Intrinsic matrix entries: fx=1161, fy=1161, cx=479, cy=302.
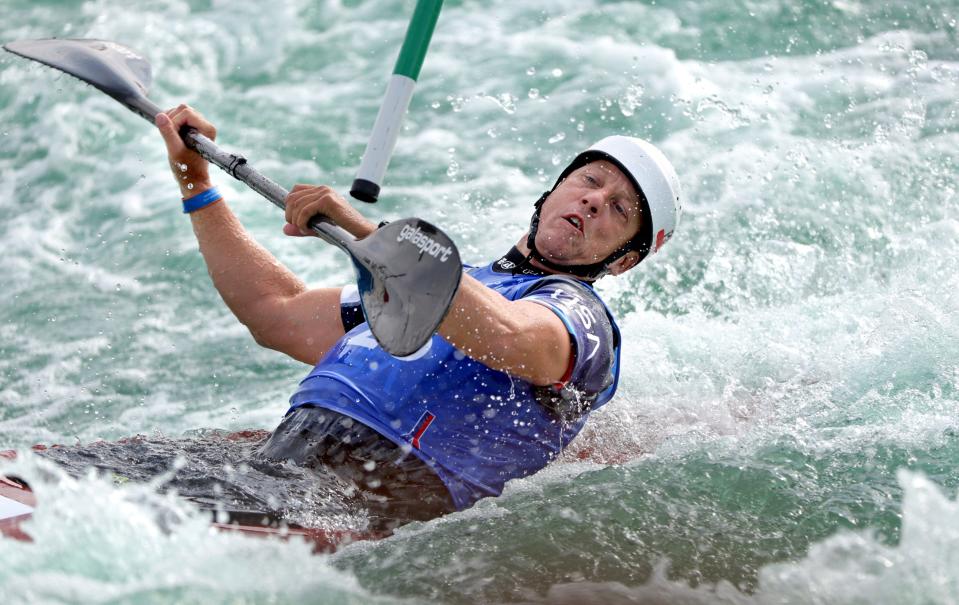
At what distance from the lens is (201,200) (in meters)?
3.98

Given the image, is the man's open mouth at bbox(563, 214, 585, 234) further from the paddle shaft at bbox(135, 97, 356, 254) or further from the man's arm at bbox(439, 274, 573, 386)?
the paddle shaft at bbox(135, 97, 356, 254)

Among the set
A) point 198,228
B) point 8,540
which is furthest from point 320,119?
point 8,540

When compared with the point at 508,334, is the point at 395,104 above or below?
above

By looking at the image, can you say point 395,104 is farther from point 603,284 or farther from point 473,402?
point 603,284

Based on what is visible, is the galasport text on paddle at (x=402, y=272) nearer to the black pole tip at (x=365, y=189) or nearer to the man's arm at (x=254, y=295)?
the black pole tip at (x=365, y=189)

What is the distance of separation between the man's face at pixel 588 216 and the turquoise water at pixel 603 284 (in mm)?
696

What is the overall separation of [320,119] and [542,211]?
3968 millimetres

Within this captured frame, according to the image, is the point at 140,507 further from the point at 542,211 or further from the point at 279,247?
the point at 279,247

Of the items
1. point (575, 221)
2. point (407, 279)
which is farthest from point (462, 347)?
point (575, 221)

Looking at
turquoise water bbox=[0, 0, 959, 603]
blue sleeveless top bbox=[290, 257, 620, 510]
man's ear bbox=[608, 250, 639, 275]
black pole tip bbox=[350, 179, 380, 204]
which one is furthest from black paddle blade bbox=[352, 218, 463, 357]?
man's ear bbox=[608, 250, 639, 275]

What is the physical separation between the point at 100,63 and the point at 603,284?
9.00 ft

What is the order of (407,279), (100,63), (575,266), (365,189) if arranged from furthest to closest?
(100,63), (575,266), (365,189), (407,279)

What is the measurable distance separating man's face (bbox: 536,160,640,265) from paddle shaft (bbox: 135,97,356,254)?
35.9 inches

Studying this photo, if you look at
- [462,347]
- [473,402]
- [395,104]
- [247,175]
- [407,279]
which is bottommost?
[473,402]
